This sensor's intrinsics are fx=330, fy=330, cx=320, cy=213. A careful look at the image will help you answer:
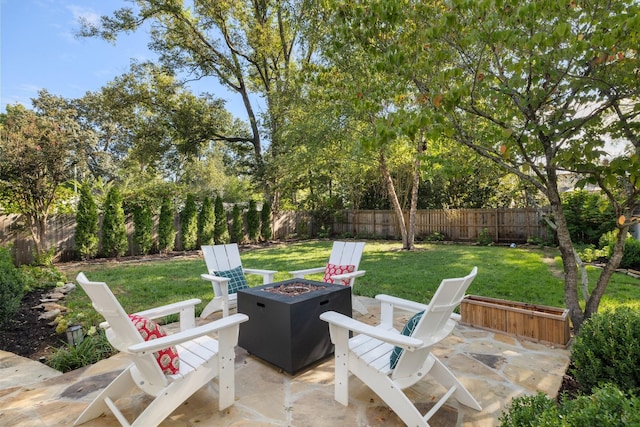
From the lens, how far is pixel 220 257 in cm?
410

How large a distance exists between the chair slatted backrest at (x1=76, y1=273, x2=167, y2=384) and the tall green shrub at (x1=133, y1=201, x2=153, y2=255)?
8.42 meters

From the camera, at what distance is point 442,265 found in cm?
724

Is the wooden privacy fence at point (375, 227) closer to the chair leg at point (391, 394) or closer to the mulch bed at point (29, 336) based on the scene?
the mulch bed at point (29, 336)

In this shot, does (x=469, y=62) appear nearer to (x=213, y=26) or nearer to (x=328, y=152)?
(x=328, y=152)

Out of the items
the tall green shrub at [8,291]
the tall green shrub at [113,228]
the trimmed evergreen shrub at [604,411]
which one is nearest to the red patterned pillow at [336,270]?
the trimmed evergreen shrub at [604,411]

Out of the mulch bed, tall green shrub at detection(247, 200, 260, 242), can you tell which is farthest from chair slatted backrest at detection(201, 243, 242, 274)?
tall green shrub at detection(247, 200, 260, 242)

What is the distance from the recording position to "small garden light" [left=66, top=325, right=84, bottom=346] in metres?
2.95

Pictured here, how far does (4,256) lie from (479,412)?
17.1ft

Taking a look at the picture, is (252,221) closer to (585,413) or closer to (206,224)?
(206,224)

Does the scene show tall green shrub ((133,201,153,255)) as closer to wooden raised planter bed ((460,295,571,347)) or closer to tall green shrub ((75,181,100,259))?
tall green shrub ((75,181,100,259))

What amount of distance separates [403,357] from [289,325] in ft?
3.01

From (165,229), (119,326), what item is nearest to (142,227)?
(165,229)

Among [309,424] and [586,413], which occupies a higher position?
[586,413]

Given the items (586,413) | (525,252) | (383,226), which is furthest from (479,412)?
(383,226)
